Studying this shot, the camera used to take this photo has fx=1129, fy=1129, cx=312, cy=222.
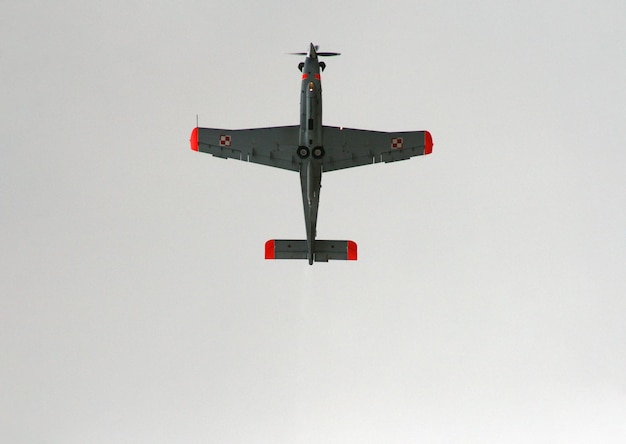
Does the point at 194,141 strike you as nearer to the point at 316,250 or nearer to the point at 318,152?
the point at 318,152

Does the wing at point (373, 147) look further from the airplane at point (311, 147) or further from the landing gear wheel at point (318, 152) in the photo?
the landing gear wheel at point (318, 152)

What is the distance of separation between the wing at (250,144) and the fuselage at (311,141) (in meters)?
1.04

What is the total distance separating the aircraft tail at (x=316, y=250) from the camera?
6931 centimetres

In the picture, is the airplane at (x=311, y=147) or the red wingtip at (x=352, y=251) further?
the red wingtip at (x=352, y=251)

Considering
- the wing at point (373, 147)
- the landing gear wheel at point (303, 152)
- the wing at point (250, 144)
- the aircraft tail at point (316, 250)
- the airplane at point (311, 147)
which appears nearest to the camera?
the landing gear wheel at point (303, 152)

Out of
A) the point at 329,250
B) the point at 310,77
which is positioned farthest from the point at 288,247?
the point at 310,77

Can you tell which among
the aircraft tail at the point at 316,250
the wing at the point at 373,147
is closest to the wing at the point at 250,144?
the wing at the point at 373,147

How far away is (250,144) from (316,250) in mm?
7763

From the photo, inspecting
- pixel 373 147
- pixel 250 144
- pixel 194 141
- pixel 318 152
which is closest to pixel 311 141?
pixel 318 152

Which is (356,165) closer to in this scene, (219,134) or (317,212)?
(317,212)

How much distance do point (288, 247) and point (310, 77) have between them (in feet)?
36.2

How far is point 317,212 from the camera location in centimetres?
6856

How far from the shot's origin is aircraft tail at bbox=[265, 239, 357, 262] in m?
69.3

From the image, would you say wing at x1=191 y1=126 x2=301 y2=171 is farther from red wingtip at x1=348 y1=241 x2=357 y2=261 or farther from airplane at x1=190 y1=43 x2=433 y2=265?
red wingtip at x1=348 y1=241 x2=357 y2=261
